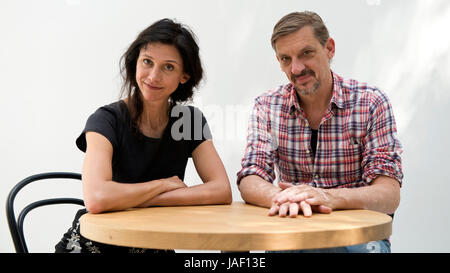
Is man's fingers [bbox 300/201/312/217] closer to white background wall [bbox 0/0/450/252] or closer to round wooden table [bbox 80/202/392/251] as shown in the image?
round wooden table [bbox 80/202/392/251]

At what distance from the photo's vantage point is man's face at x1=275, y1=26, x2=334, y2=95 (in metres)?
2.14

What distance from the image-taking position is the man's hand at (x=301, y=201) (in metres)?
1.53

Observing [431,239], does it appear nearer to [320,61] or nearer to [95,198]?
[320,61]

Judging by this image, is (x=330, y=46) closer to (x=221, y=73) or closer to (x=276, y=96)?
(x=276, y=96)

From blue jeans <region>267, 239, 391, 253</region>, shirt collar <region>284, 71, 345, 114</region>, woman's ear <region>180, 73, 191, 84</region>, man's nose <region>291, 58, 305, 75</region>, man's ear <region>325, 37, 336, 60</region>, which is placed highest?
man's ear <region>325, 37, 336, 60</region>

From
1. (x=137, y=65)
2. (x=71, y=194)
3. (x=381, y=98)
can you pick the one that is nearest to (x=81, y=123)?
(x=71, y=194)

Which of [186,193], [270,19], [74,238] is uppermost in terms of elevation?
[270,19]

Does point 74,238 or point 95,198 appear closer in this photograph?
point 95,198

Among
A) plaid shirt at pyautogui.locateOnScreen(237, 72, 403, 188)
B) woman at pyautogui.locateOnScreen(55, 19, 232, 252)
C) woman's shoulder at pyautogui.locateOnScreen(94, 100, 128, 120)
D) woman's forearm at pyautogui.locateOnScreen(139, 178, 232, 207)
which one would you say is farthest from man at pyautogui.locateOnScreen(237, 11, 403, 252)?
woman's shoulder at pyautogui.locateOnScreen(94, 100, 128, 120)

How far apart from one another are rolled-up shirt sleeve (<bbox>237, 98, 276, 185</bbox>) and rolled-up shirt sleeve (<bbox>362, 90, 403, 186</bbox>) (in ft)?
1.45

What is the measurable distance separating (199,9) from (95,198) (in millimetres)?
2502

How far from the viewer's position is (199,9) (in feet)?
12.2

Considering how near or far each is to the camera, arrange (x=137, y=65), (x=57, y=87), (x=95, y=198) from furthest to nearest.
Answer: (x=57, y=87) → (x=137, y=65) → (x=95, y=198)

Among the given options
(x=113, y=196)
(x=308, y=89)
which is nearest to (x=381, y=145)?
(x=308, y=89)
